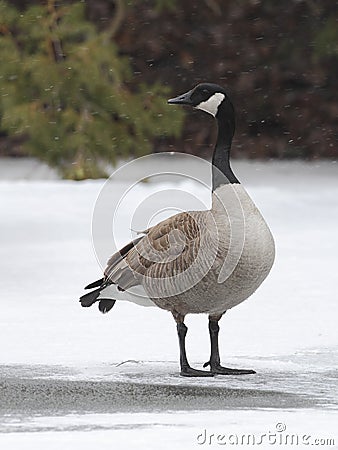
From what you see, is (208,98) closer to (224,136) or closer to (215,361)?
(224,136)

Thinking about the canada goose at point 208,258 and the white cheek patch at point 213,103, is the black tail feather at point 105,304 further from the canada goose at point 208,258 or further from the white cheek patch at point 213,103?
the white cheek patch at point 213,103

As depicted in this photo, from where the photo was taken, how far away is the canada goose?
4703 millimetres

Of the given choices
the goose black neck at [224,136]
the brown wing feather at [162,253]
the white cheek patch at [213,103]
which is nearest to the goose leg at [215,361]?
the brown wing feather at [162,253]

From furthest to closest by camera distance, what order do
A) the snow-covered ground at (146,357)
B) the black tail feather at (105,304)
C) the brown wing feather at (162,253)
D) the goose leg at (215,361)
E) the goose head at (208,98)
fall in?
1. the black tail feather at (105,304)
2. the goose head at (208,98)
3. the goose leg at (215,361)
4. the brown wing feather at (162,253)
5. the snow-covered ground at (146,357)

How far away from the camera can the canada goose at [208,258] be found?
470cm

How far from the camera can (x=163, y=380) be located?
16.0 feet

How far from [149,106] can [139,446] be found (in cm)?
792

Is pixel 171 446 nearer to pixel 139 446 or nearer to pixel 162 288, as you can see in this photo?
pixel 139 446

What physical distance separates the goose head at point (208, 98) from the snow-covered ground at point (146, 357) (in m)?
1.15

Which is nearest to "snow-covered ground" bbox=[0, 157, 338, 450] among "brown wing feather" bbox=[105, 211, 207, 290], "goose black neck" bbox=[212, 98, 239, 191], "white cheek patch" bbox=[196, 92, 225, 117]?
"brown wing feather" bbox=[105, 211, 207, 290]

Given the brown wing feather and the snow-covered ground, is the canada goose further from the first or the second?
the snow-covered ground

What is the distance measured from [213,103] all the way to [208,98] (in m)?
0.03

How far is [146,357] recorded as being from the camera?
209 inches

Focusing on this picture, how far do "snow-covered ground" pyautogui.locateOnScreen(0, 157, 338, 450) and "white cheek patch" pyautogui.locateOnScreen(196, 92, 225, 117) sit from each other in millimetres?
1136
